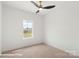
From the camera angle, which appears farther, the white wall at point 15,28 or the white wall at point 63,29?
the white wall at point 63,29

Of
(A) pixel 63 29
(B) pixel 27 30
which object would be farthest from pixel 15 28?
(A) pixel 63 29

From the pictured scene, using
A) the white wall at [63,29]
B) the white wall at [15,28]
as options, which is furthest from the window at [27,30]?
the white wall at [63,29]

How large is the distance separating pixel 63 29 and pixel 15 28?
708mm

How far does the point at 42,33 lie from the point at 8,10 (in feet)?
1.82

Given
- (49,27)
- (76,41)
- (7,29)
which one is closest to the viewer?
(7,29)

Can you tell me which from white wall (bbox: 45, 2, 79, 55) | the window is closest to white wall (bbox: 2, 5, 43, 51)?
the window

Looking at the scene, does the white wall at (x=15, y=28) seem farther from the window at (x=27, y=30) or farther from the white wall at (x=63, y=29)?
the white wall at (x=63, y=29)

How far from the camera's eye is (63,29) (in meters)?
1.26

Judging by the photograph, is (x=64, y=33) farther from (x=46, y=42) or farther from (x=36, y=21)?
(x=36, y=21)

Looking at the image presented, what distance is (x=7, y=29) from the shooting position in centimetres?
101

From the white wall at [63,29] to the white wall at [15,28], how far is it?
6.6 inches

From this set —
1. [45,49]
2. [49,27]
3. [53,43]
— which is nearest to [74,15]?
[49,27]

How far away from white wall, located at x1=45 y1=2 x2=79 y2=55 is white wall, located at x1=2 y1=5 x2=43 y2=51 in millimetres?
168

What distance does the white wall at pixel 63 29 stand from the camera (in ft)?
3.93
